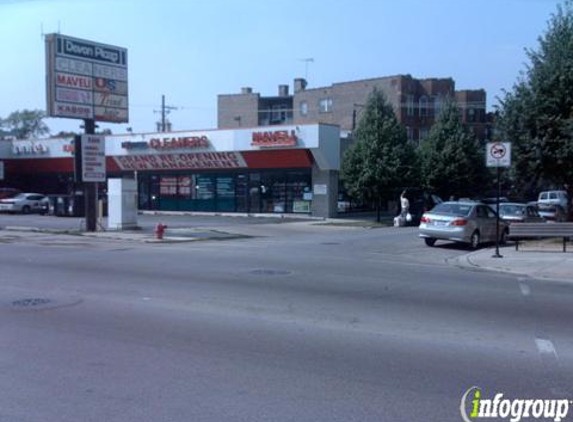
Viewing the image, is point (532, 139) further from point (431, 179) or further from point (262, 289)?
point (431, 179)

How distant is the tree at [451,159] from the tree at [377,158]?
4.98m

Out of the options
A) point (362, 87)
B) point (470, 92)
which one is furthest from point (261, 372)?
→ point (470, 92)

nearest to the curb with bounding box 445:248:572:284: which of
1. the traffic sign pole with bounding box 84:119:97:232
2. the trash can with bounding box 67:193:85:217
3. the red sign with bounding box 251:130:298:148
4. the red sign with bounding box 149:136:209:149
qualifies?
the traffic sign pole with bounding box 84:119:97:232

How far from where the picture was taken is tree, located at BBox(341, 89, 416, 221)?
3506 centimetres

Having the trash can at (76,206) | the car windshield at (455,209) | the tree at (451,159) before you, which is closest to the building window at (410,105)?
the tree at (451,159)

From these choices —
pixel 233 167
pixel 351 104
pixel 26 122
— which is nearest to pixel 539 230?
pixel 233 167

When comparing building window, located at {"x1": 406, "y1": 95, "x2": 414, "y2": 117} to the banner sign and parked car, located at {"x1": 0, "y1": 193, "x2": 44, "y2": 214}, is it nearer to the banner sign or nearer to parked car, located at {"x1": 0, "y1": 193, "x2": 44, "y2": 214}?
parked car, located at {"x1": 0, "y1": 193, "x2": 44, "y2": 214}

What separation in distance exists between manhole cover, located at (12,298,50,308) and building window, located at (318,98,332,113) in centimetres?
5918

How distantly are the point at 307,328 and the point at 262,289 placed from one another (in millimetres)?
3344

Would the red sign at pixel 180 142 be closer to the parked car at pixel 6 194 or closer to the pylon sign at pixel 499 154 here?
the parked car at pixel 6 194

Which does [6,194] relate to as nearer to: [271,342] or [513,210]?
[513,210]

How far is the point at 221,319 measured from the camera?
9.17 metres

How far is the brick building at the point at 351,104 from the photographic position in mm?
61500

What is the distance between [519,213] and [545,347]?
18.6 m
